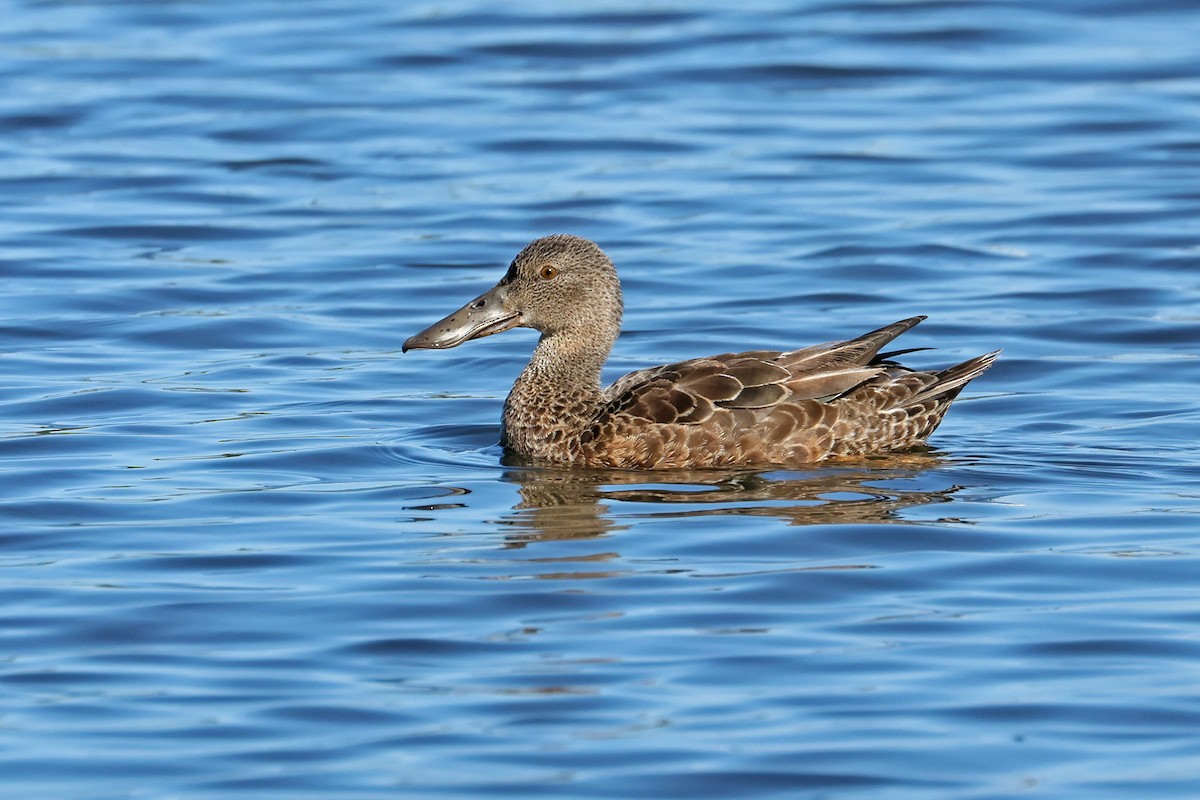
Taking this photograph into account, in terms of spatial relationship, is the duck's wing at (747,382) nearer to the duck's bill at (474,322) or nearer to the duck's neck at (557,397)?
the duck's neck at (557,397)

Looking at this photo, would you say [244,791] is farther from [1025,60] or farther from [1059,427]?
[1025,60]

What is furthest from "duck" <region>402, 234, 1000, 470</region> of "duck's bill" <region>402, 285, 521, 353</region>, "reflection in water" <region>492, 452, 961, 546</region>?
"reflection in water" <region>492, 452, 961, 546</region>

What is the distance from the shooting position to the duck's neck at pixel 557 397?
400 inches

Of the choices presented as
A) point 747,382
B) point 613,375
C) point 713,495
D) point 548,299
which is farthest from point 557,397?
point 613,375

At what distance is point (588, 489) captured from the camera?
→ 9.67 metres

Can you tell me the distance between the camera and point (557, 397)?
10.3 m

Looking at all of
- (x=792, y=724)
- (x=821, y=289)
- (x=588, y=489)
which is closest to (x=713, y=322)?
(x=821, y=289)

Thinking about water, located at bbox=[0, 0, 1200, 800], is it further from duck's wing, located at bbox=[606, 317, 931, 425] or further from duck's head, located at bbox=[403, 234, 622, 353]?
duck's head, located at bbox=[403, 234, 622, 353]

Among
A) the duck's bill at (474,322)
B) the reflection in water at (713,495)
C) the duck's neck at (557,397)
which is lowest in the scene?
the reflection in water at (713,495)

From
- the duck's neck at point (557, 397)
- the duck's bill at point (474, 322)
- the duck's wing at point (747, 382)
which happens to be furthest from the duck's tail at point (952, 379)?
the duck's bill at point (474, 322)

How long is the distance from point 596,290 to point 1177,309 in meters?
4.71

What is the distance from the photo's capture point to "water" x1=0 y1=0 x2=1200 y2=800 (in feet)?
21.5

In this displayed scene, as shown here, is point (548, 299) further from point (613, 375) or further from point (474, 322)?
point (613, 375)

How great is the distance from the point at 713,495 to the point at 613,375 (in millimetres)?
3063
